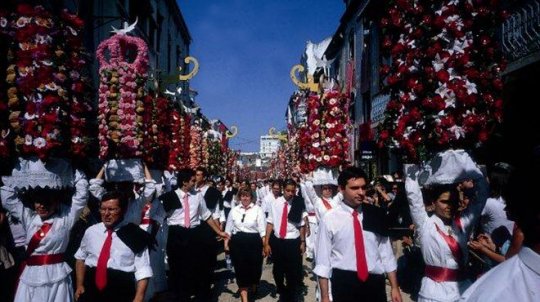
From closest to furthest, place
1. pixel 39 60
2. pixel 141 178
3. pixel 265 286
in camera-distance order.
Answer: pixel 39 60 < pixel 141 178 < pixel 265 286

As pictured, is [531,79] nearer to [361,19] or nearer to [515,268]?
[515,268]

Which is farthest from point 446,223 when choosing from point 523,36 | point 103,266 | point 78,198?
point 523,36

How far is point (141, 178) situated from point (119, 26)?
13.5 meters

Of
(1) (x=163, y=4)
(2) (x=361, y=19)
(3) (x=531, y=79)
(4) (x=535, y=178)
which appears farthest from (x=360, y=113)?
(4) (x=535, y=178)

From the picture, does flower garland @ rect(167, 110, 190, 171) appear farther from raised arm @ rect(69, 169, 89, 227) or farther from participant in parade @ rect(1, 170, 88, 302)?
participant in parade @ rect(1, 170, 88, 302)

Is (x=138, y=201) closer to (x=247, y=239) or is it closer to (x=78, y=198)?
(x=78, y=198)

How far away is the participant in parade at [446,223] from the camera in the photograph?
440cm

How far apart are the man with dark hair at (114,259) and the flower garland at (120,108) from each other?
153 cm

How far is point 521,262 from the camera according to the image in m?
2.02

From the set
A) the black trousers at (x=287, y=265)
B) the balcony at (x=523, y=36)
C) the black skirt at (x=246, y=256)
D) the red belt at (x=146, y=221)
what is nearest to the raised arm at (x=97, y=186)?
the red belt at (x=146, y=221)

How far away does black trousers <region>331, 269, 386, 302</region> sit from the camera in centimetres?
471

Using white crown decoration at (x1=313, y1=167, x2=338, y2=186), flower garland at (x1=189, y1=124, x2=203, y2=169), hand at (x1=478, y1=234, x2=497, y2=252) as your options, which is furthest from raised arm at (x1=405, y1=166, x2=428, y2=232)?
flower garland at (x1=189, y1=124, x2=203, y2=169)

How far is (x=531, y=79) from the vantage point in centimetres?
982

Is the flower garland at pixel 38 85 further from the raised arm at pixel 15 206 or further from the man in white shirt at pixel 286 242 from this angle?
the man in white shirt at pixel 286 242
